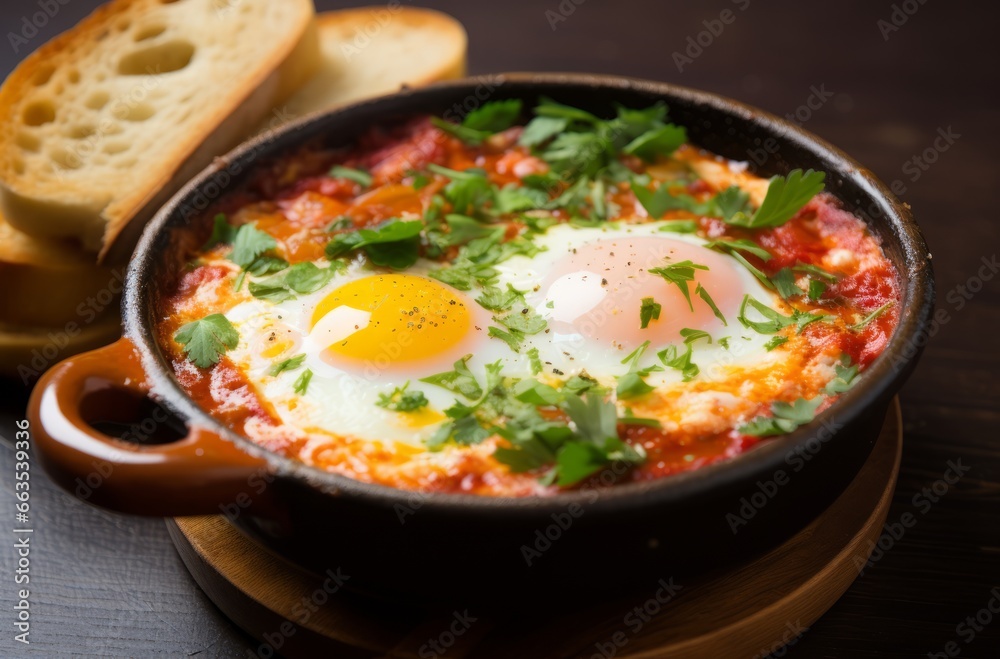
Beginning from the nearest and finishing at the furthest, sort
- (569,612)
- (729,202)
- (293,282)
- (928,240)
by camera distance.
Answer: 1. (569,612)
2. (293,282)
3. (729,202)
4. (928,240)

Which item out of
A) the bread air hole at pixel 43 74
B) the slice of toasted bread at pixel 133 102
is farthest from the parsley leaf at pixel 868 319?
the bread air hole at pixel 43 74

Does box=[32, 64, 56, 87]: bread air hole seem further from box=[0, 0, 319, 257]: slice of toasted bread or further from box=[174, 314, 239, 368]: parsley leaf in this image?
box=[174, 314, 239, 368]: parsley leaf

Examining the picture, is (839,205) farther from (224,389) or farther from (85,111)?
(85,111)

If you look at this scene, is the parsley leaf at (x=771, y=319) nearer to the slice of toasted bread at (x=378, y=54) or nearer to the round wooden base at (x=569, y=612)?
the round wooden base at (x=569, y=612)

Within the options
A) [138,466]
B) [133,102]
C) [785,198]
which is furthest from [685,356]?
[133,102]

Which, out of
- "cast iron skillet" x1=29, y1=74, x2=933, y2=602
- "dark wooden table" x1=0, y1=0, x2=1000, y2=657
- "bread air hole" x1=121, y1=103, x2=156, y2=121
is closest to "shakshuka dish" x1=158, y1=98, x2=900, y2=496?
"cast iron skillet" x1=29, y1=74, x2=933, y2=602

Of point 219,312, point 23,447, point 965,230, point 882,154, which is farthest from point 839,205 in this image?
point 23,447

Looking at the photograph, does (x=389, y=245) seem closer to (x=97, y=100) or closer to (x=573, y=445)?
(x=573, y=445)
